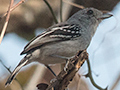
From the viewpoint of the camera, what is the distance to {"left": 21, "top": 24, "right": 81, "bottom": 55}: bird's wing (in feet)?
12.4

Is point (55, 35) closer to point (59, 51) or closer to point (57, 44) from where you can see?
point (57, 44)

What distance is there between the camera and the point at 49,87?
3.37 meters

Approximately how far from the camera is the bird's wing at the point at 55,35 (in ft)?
12.4

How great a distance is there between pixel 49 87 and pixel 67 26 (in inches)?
51.7

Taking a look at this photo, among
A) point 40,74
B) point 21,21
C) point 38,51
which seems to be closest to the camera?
point 38,51

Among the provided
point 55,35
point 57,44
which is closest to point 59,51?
point 57,44

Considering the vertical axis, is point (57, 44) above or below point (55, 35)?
below

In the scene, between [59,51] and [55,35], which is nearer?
[59,51]

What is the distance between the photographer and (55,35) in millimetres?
4043

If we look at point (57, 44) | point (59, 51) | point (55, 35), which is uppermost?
point (55, 35)

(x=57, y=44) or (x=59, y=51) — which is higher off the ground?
(x=57, y=44)

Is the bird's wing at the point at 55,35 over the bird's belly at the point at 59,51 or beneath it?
over

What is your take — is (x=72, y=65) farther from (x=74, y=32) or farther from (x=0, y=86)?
(x=0, y=86)

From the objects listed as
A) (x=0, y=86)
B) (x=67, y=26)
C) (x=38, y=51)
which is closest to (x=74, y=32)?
(x=67, y=26)
